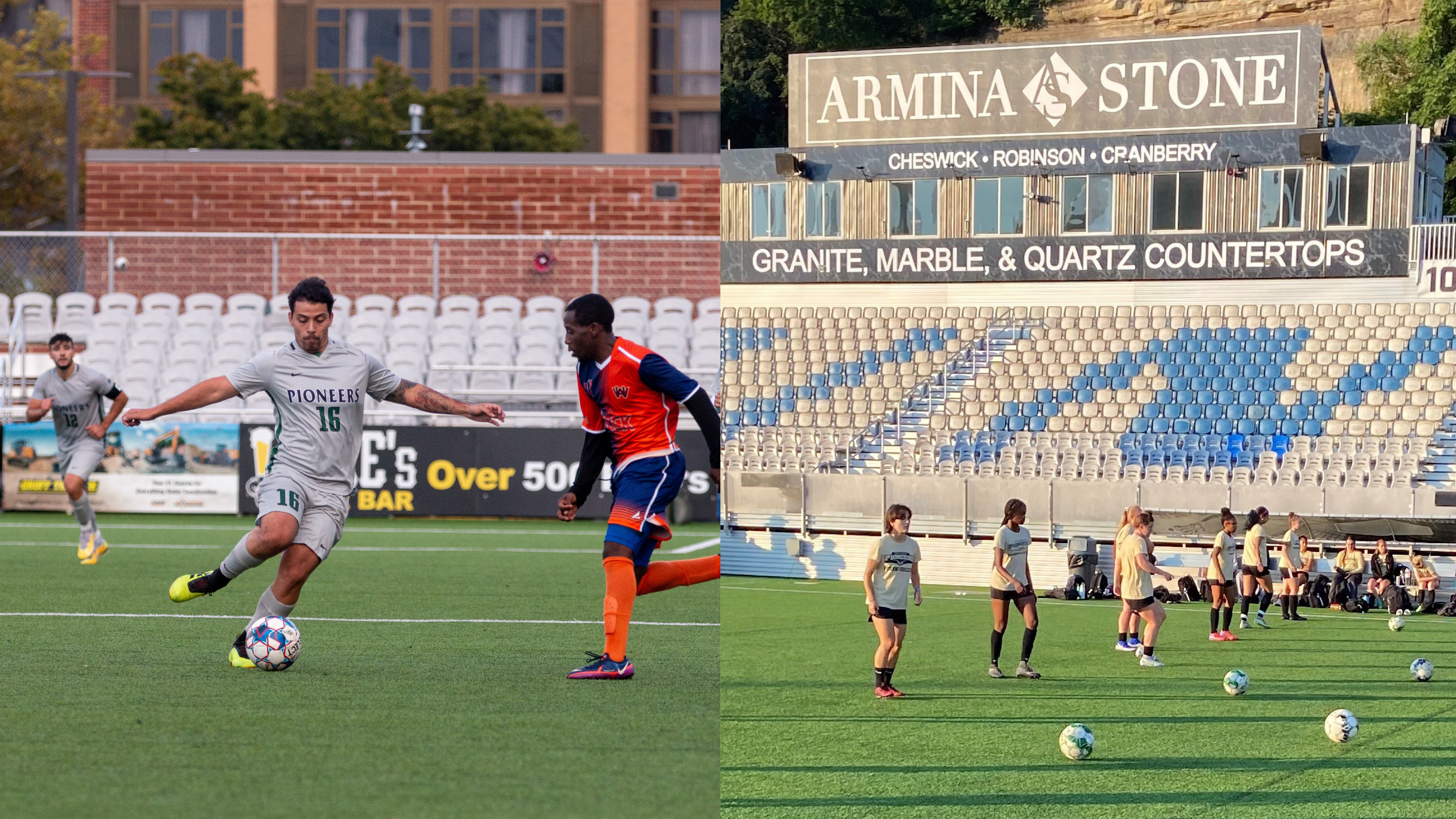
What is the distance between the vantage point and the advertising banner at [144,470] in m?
14.4

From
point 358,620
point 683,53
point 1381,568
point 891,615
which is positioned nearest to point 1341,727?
point 1381,568

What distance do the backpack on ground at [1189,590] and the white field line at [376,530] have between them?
458 centimetres

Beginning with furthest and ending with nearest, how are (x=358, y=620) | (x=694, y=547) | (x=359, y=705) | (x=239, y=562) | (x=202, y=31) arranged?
(x=202, y=31), (x=694, y=547), (x=358, y=620), (x=239, y=562), (x=359, y=705)

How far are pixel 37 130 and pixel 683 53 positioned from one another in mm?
14737

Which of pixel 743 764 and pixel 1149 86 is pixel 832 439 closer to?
pixel 743 764

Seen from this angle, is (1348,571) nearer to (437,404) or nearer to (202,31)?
(437,404)

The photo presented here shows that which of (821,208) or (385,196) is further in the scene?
(385,196)

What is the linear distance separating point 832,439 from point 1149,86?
1885mm

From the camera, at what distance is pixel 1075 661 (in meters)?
9.70

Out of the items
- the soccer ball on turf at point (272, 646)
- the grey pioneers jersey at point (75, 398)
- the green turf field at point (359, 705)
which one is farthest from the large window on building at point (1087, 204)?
the grey pioneers jersey at point (75, 398)

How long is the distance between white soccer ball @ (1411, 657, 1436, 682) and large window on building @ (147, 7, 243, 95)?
36.6 m

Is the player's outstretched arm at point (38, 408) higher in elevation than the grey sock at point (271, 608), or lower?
higher

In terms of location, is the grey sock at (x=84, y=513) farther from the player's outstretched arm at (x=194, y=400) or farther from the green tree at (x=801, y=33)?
the green tree at (x=801, y=33)

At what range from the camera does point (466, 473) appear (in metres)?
14.3
